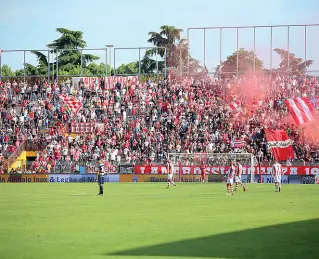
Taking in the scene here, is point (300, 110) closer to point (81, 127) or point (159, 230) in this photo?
point (81, 127)

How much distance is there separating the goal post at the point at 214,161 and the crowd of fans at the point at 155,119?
0.82 m

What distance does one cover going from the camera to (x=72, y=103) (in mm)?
76750

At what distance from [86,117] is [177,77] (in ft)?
41.8

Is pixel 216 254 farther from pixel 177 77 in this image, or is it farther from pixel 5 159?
pixel 177 77

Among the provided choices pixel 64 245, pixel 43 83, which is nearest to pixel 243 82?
pixel 43 83

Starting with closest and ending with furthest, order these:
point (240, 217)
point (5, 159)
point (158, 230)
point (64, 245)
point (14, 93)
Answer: point (64, 245) → point (158, 230) → point (240, 217) → point (5, 159) → point (14, 93)

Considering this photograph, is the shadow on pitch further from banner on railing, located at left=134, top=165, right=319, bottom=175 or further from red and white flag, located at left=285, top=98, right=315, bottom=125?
red and white flag, located at left=285, top=98, right=315, bottom=125

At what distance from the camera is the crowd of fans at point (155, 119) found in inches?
2682

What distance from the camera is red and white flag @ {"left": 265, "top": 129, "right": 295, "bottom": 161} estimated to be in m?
64.7

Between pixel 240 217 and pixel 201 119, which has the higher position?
pixel 201 119

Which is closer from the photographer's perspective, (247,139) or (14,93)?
(247,139)

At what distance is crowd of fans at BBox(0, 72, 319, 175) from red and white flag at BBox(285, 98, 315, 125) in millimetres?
984

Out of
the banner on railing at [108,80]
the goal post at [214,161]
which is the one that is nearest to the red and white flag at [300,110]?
the goal post at [214,161]

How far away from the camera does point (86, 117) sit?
75.3m
